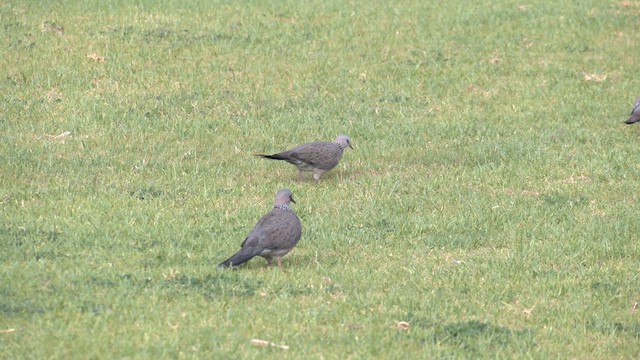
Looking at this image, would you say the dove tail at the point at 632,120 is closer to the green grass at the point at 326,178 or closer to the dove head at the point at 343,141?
the green grass at the point at 326,178

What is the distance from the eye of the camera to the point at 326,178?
47.3 feet

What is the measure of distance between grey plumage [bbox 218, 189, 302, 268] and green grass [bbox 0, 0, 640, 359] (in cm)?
18

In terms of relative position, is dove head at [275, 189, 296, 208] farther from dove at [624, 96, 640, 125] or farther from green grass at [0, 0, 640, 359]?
dove at [624, 96, 640, 125]

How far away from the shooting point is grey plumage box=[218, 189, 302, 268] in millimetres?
10250

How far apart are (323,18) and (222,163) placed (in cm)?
706

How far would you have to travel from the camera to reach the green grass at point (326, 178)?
9031 millimetres

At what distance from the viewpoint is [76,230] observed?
11273 mm

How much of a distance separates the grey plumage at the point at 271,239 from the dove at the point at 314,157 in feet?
9.54

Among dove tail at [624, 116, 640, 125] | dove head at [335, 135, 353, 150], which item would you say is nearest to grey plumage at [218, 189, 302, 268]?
dove head at [335, 135, 353, 150]

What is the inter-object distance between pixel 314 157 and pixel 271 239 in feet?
11.6

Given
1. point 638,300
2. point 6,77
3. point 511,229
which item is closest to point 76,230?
point 511,229

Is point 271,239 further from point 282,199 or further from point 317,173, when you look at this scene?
point 317,173

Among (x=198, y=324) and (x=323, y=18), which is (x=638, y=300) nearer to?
(x=198, y=324)

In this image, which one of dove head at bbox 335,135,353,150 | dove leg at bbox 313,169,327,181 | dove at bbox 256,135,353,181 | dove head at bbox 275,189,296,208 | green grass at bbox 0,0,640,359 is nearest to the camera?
green grass at bbox 0,0,640,359
